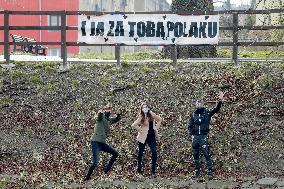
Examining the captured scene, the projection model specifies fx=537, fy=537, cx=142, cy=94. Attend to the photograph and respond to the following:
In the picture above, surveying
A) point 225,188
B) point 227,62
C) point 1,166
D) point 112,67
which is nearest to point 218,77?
point 227,62

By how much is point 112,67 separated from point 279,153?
22.0 ft

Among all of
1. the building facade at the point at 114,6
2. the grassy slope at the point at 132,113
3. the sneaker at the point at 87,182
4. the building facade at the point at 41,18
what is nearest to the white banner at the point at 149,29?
the grassy slope at the point at 132,113

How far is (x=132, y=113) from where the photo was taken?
1441cm

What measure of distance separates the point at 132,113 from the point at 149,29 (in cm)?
387

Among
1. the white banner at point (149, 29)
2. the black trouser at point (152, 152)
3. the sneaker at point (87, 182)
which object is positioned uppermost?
the white banner at point (149, 29)

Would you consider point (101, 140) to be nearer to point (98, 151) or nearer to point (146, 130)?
point (98, 151)

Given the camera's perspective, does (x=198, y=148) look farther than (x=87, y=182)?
Yes

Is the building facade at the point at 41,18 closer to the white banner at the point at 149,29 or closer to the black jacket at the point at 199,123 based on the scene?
the white banner at the point at 149,29

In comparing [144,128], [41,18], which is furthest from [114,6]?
[144,128]

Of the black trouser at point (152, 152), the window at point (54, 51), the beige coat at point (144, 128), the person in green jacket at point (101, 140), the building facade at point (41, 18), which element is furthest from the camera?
the window at point (54, 51)

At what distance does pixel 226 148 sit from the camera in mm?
12703

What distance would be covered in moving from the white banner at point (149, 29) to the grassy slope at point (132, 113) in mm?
844

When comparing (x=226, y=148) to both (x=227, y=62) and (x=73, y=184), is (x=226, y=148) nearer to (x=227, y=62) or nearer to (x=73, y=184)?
(x=73, y=184)

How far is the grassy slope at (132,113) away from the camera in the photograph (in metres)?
12.4
